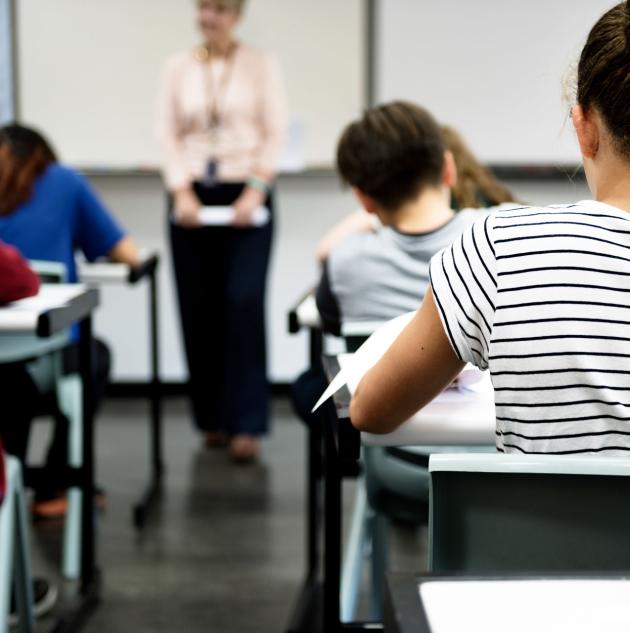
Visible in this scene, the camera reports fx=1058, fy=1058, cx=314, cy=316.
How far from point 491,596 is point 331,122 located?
3980 mm

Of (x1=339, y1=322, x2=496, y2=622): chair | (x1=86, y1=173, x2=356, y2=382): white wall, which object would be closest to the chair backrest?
(x1=339, y1=322, x2=496, y2=622): chair

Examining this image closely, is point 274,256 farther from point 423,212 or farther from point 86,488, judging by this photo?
point 423,212

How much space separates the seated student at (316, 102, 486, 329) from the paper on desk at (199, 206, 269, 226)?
146 centimetres

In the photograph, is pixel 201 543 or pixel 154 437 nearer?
pixel 201 543

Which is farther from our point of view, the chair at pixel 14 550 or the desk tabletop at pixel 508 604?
the chair at pixel 14 550

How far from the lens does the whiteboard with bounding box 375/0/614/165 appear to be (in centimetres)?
443

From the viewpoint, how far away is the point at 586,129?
1.10 meters

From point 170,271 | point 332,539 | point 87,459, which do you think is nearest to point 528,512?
point 332,539

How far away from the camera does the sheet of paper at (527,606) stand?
663mm

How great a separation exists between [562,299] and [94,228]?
220 centimetres

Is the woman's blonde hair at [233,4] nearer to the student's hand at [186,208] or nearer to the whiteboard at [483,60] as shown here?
the student's hand at [186,208]

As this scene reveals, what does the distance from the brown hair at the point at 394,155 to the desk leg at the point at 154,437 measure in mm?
1433

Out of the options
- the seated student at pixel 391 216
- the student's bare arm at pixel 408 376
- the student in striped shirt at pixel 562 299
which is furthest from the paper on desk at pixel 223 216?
the student in striped shirt at pixel 562 299

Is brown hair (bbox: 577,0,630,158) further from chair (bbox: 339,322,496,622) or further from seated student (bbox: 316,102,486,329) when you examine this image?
seated student (bbox: 316,102,486,329)
